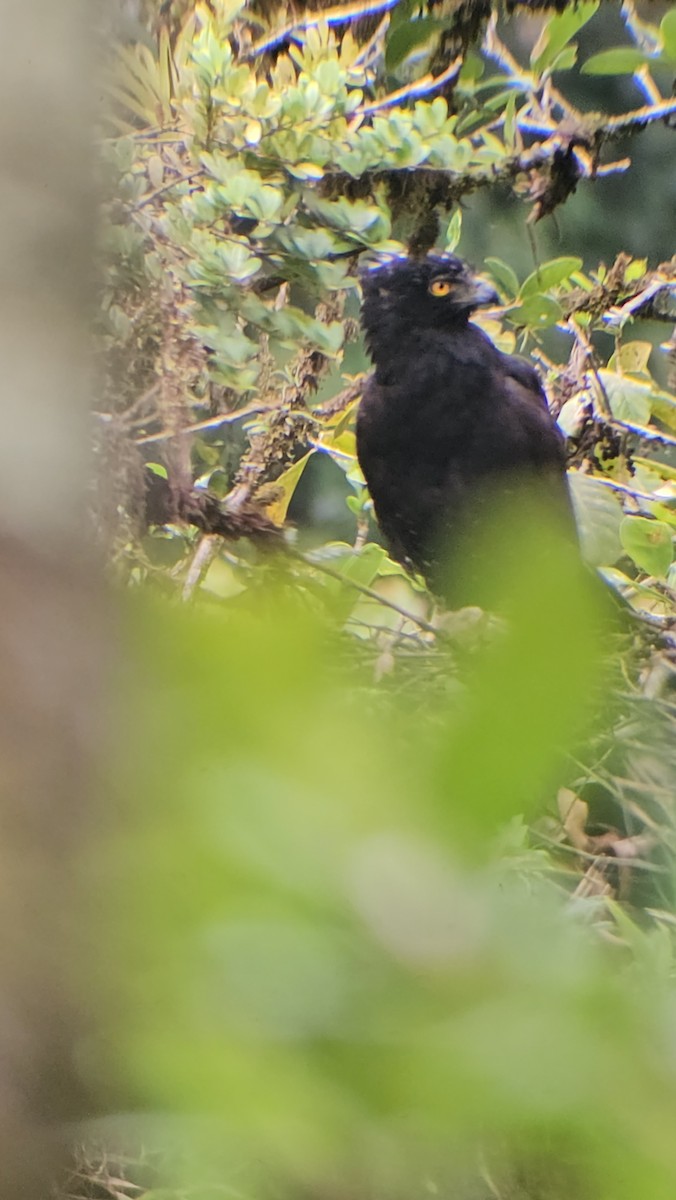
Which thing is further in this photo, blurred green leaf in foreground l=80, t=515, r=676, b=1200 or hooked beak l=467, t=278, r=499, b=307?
hooked beak l=467, t=278, r=499, b=307

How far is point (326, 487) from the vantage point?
67cm

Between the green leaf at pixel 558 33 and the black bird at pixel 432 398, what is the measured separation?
142mm

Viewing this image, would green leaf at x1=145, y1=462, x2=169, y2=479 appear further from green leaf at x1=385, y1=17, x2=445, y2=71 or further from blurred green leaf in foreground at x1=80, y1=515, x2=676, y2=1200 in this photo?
blurred green leaf in foreground at x1=80, y1=515, x2=676, y2=1200

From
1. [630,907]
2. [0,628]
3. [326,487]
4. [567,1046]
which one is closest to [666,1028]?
[567,1046]

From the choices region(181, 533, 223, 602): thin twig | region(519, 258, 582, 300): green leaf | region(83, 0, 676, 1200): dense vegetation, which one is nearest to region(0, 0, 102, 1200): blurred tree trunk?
region(83, 0, 676, 1200): dense vegetation

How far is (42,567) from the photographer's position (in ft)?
0.81

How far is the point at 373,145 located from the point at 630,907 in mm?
A: 539

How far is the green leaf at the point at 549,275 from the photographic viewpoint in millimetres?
638

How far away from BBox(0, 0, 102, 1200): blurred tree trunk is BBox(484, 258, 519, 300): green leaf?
1.32 feet

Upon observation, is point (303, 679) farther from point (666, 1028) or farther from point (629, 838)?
point (629, 838)

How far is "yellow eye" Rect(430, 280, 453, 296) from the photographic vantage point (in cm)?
65

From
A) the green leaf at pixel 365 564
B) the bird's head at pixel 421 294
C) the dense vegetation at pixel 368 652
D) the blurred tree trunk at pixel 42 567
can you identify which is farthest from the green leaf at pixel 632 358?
the blurred tree trunk at pixel 42 567

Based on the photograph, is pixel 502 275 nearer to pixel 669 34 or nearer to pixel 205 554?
pixel 669 34

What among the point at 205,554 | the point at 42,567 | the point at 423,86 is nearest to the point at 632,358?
the point at 423,86
